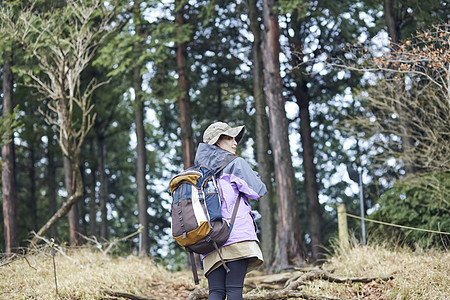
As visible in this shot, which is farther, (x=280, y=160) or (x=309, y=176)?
(x=309, y=176)

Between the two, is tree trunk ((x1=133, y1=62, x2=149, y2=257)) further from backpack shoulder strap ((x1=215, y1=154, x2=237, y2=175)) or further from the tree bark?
backpack shoulder strap ((x1=215, y1=154, x2=237, y2=175))

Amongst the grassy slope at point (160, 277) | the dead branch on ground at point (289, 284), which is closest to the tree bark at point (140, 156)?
the grassy slope at point (160, 277)

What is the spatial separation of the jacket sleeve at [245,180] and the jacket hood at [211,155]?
0.18 m

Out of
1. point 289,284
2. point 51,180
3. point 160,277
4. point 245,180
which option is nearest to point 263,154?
point 160,277

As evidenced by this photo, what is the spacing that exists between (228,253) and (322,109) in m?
16.6

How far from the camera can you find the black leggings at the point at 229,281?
492 centimetres

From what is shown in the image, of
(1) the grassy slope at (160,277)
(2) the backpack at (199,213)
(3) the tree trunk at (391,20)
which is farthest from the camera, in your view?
(3) the tree trunk at (391,20)

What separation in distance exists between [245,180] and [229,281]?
0.87 meters

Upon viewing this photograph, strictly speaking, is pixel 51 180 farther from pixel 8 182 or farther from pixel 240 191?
pixel 240 191

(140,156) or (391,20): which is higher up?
(391,20)

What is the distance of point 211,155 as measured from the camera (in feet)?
17.3

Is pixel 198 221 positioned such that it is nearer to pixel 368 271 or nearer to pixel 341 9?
pixel 368 271

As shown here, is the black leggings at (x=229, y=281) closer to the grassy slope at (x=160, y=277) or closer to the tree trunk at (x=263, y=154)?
the grassy slope at (x=160, y=277)

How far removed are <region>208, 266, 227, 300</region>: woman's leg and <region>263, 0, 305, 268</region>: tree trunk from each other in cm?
681
